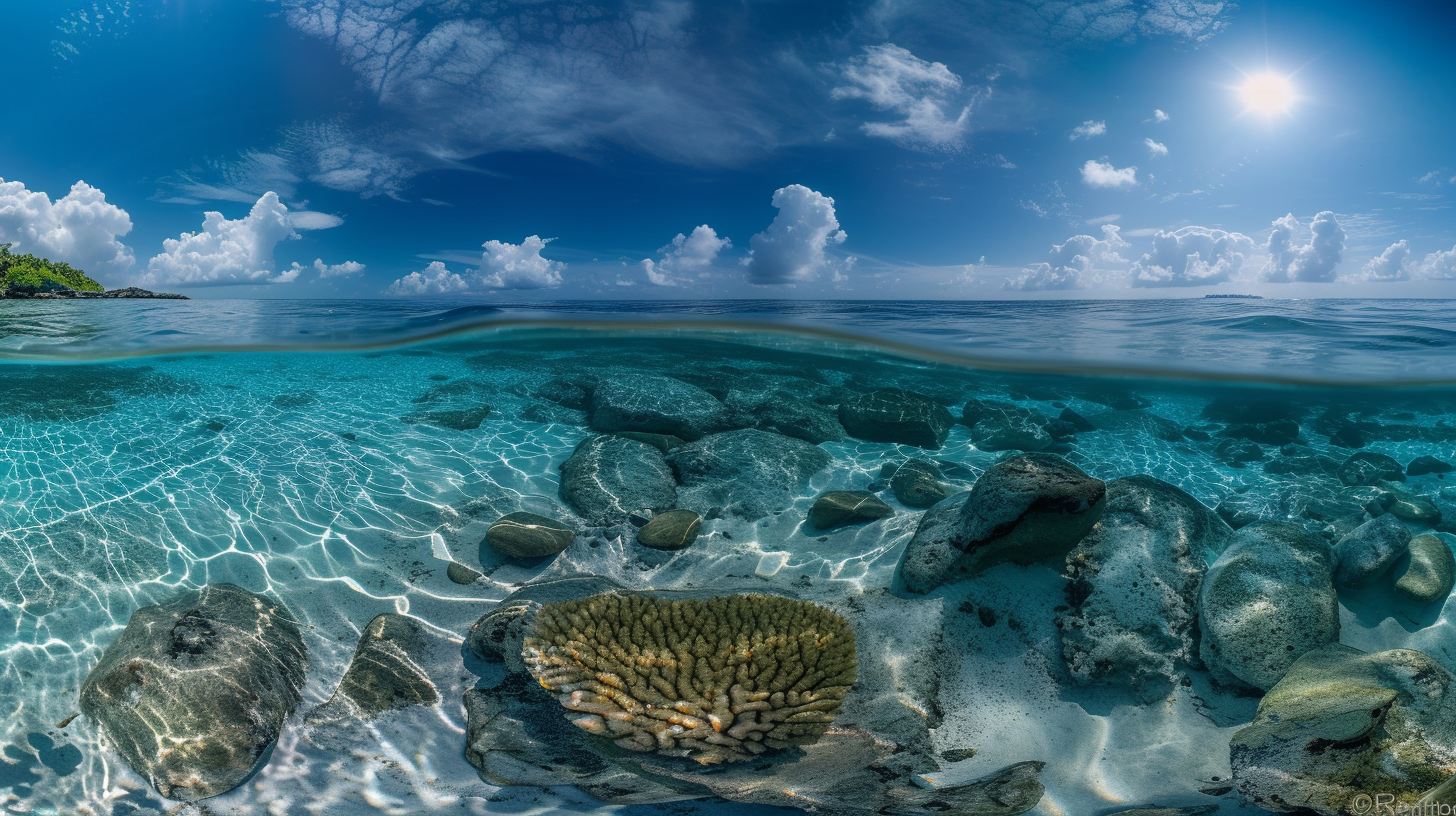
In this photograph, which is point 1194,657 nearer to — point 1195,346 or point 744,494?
point 744,494

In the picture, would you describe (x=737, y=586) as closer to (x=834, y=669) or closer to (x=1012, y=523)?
(x=834, y=669)

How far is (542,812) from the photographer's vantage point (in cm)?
303

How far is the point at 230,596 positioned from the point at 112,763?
4.89ft

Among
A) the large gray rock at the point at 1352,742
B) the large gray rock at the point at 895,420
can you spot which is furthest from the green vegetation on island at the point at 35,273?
the large gray rock at the point at 1352,742

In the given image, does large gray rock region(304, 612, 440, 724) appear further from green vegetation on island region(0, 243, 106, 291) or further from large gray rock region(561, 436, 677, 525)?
green vegetation on island region(0, 243, 106, 291)

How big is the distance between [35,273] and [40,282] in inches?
71.8

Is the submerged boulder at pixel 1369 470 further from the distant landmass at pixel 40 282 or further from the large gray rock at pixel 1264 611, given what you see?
the distant landmass at pixel 40 282

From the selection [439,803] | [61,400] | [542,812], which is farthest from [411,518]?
[61,400]

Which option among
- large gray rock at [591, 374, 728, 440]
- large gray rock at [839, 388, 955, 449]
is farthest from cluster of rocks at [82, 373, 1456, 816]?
large gray rock at [839, 388, 955, 449]

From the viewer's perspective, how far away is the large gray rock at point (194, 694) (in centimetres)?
346

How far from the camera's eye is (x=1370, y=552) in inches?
187

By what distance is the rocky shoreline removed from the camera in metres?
24.1

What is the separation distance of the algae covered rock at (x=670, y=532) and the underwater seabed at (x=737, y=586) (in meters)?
0.09

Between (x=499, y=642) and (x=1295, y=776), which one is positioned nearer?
(x=1295, y=776)
